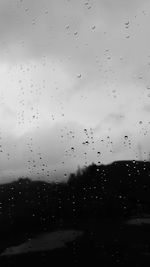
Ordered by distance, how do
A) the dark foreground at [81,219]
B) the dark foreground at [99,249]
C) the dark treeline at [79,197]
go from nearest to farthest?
the dark foreground at [99,249], the dark foreground at [81,219], the dark treeline at [79,197]

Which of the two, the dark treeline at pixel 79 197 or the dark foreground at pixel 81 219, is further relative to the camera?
the dark treeline at pixel 79 197

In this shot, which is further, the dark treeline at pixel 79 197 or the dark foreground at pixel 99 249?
the dark treeline at pixel 79 197

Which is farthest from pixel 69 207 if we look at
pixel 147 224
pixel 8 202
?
pixel 147 224

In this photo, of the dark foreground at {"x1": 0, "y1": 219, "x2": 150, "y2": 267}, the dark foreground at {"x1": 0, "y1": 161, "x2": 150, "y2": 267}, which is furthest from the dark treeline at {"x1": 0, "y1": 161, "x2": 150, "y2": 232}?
the dark foreground at {"x1": 0, "y1": 219, "x2": 150, "y2": 267}

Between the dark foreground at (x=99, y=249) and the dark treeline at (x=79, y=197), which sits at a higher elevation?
the dark treeline at (x=79, y=197)

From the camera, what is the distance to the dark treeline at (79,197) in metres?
24.8

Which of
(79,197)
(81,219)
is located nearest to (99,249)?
(81,219)

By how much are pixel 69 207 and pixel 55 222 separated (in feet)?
6.87

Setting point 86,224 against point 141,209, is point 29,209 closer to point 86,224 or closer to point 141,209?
point 86,224

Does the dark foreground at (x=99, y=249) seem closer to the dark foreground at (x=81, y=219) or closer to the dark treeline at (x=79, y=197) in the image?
the dark foreground at (x=81, y=219)

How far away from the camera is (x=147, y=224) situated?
66.2 feet

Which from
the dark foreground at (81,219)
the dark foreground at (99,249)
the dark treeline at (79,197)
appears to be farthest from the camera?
the dark treeline at (79,197)

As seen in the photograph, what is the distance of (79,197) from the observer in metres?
28.3

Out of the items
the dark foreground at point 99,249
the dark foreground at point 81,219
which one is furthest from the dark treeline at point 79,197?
the dark foreground at point 99,249
